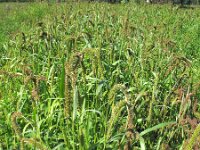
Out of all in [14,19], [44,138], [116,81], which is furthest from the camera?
[14,19]

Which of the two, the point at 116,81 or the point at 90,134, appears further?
the point at 116,81

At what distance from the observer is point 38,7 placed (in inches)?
509

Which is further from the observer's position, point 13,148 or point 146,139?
point 146,139

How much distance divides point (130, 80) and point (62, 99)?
884mm

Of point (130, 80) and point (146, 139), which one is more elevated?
point (130, 80)

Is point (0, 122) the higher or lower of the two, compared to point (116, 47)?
lower

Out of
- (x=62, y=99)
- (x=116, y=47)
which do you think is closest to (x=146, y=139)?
(x=62, y=99)

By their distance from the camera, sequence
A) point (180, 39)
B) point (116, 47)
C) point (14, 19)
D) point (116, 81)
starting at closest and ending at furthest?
point (116, 81)
point (116, 47)
point (180, 39)
point (14, 19)

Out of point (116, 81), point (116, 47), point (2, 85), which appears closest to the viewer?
point (116, 81)

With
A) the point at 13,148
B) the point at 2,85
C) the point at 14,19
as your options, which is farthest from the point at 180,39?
the point at 14,19

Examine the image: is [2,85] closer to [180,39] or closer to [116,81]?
[116,81]

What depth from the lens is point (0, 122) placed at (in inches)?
106

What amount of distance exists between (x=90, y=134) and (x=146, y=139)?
43 cm

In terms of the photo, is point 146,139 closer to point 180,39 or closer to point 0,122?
point 0,122
